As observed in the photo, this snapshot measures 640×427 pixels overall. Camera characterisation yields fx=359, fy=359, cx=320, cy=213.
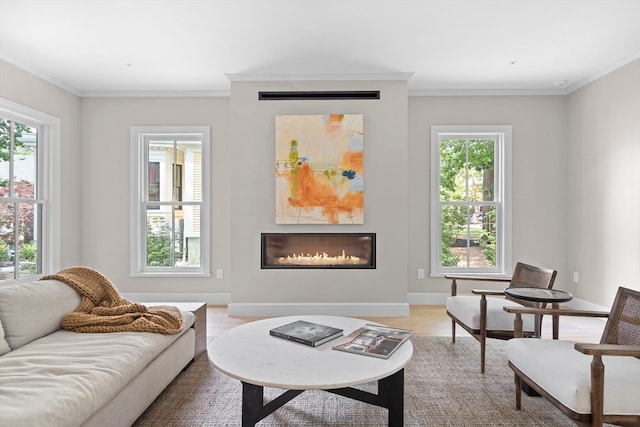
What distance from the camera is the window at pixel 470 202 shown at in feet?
14.8

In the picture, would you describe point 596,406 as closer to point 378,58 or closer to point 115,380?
point 115,380

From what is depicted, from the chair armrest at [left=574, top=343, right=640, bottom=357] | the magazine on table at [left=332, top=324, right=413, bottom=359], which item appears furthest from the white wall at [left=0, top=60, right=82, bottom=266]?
the chair armrest at [left=574, top=343, right=640, bottom=357]

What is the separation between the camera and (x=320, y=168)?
3.93m

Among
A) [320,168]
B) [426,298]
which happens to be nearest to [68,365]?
[320,168]

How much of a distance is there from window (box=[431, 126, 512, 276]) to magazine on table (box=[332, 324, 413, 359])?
105 inches

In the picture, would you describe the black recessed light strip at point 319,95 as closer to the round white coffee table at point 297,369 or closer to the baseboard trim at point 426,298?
the baseboard trim at point 426,298

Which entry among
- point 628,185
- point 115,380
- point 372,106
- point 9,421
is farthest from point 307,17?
point 628,185

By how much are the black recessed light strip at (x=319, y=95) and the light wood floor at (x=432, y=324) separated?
2427 millimetres

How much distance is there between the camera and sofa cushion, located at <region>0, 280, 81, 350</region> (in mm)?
1908

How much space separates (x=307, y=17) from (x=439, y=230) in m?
2.88

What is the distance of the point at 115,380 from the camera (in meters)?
1.62

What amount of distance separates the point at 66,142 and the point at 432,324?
15.2ft

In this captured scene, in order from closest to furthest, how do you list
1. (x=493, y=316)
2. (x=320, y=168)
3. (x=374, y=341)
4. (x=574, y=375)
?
1. (x=574, y=375)
2. (x=374, y=341)
3. (x=493, y=316)
4. (x=320, y=168)

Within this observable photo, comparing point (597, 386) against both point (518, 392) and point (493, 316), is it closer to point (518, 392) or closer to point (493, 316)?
point (518, 392)
